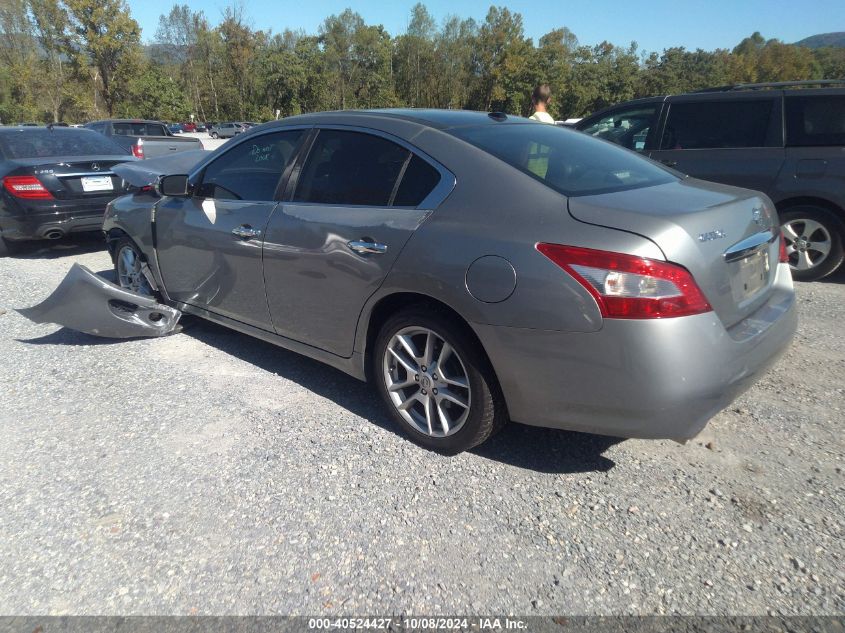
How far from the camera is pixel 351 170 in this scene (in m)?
3.46

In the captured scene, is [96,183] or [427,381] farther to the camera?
[96,183]

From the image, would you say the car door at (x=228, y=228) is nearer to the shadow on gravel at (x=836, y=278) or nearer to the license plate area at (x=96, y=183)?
the license plate area at (x=96, y=183)

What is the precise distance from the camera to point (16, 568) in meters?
2.41

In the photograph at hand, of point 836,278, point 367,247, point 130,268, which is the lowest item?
point 836,278

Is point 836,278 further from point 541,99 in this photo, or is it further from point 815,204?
point 541,99

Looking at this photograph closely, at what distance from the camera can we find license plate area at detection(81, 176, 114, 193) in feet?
24.7

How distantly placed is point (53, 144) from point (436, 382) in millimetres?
7249

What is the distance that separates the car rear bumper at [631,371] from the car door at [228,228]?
70.1 inches

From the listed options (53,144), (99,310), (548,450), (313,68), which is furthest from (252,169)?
(313,68)

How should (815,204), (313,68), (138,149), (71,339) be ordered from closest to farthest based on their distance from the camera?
(71,339)
(815,204)
(138,149)
(313,68)

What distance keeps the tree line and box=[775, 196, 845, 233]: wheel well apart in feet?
169

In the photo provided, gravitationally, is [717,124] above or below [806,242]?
above

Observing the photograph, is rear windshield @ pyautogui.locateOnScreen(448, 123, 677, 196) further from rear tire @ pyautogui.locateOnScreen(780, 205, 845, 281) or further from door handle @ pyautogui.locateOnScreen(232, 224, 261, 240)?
rear tire @ pyautogui.locateOnScreen(780, 205, 845, 281)

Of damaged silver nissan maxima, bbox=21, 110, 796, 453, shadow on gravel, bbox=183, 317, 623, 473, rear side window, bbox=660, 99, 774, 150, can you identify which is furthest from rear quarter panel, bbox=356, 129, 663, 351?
rear side window, bbox=660, 99, 774, 150
